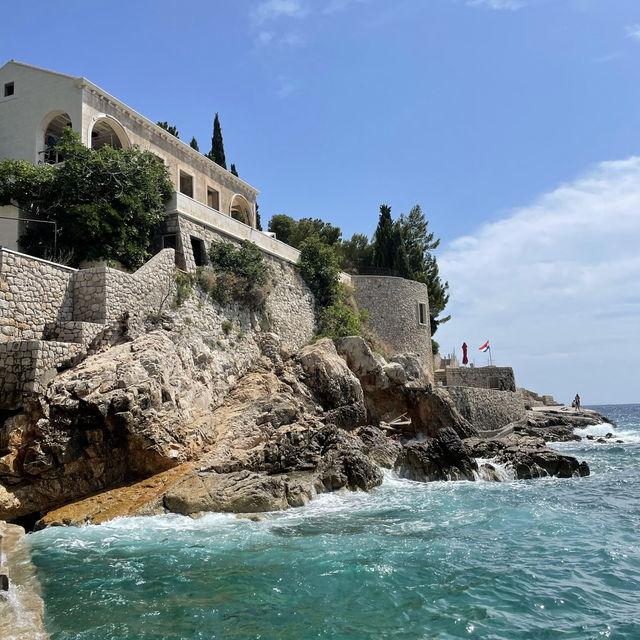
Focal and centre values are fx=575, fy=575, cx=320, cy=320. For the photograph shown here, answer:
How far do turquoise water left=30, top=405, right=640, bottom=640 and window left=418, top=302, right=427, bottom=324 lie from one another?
63.7ft

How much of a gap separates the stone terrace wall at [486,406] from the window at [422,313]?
533 centimetres

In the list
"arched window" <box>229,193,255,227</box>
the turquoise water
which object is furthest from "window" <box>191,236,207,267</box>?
the turquoise water

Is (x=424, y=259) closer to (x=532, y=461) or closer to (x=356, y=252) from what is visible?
(x=356, y=252)

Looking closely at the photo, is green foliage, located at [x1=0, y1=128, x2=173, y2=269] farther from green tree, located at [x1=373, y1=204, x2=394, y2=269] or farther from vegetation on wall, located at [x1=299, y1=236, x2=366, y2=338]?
green tree, located at [x1=373, y1=204, x2=394, y2=269]

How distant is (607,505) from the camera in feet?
44.7

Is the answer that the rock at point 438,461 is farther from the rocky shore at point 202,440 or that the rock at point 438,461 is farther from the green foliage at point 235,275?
the green foliage at point 235,275

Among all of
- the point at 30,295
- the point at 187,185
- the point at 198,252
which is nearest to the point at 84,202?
the point at 198,252

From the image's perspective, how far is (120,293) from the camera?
598 inches

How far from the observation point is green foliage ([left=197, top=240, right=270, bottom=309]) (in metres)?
19.0

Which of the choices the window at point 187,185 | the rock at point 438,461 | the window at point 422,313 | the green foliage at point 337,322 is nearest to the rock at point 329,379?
the rock at point 438,461

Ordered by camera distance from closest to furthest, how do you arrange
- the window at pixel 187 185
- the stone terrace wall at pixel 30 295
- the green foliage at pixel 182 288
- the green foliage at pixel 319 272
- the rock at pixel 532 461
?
the stone terrace wall at pixel 30 295 < the green foliage at pixel 182 288 < the rock at pixel 532 461 < the window at pixel 187 185 < the green foliage at pixel 319 272

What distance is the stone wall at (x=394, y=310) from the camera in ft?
98.9

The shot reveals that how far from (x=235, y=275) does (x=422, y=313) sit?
50.5 ft

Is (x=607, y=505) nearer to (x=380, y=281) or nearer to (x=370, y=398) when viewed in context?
(x=370, y=398)
